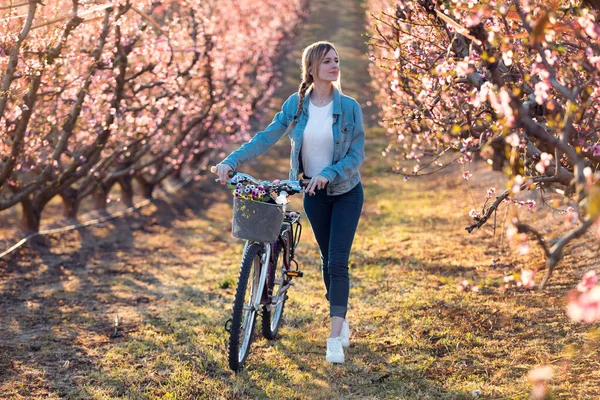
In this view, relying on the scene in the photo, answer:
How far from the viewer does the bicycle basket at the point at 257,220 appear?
16.2 ft

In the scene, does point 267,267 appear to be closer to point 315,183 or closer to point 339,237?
point 339,237

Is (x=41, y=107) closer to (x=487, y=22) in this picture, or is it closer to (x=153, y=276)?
(x=153, y=276)

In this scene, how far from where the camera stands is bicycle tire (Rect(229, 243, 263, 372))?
5023mm

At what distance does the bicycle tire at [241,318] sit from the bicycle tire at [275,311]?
0.24m

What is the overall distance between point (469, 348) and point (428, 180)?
11996 mm

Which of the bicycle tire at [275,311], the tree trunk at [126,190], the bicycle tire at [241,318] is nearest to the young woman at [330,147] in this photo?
the bicycle tire at [275,311]

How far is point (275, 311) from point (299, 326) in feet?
1.46

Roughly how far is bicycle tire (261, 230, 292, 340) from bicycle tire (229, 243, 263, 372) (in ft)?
0.78

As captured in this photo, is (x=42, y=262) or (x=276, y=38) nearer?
(x=42, y=262)

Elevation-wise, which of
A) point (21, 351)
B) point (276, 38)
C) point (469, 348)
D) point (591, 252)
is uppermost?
point (276, 38)

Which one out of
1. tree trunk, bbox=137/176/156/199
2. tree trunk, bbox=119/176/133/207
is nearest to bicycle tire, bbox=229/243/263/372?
tree trunk, bbox=119/176/133/207

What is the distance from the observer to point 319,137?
543cm

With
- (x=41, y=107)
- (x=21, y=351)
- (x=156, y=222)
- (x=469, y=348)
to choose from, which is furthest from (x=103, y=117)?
(x=469, y=348)

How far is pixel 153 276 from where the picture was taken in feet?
Result: 31.4
